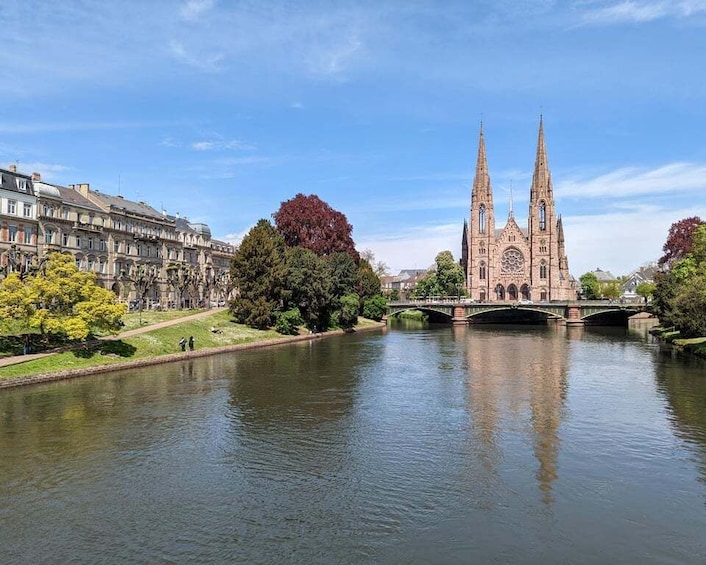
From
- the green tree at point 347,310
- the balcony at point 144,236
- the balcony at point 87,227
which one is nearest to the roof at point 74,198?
the balcony at point 87,227

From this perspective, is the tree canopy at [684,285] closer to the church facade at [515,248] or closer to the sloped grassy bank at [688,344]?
the sloped grassy bank at [688,344]

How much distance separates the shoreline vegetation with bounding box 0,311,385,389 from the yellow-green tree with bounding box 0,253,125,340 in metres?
1.99

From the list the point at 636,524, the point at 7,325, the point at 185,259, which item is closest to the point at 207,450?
the point at 636,524

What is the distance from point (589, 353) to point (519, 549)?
173ft

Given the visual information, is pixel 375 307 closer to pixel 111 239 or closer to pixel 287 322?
pixel 287 322

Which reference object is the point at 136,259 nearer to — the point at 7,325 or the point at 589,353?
the point at 7,325

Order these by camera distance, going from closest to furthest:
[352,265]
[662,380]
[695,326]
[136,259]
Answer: [662,380], [695,326], [136,259], [352,265]

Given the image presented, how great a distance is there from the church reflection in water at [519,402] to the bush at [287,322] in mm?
22815

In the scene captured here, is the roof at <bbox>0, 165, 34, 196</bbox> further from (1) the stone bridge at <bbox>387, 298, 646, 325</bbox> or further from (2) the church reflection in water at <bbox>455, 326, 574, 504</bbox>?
(1) the stone bridge at <bbox>387, 298, 646, 325</bbox>

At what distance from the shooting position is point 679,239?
100375 mm

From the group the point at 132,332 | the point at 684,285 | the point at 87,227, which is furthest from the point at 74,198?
the point at 684,285

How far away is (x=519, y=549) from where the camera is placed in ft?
53.8

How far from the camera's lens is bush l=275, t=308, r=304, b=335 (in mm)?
76750

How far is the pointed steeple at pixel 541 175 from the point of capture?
6211 inches
